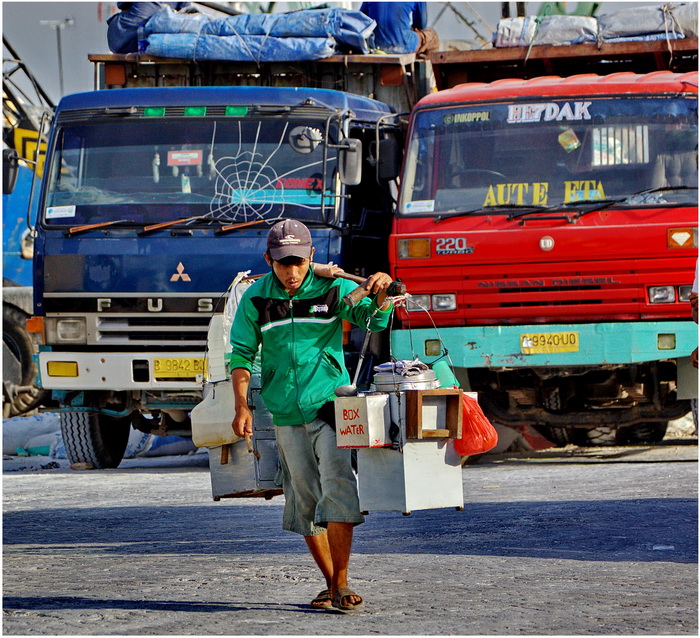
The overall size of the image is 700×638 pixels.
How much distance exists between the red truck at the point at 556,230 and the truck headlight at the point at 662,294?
0.01 m

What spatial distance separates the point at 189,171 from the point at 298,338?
19.9 feet

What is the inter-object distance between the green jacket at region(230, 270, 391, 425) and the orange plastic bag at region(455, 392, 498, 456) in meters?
0.52

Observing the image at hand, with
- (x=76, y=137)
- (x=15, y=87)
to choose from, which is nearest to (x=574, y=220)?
(x=76, y=137)

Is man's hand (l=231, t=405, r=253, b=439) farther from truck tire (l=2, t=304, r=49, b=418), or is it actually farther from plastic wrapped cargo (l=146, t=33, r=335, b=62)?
truck tire (l=2, t=304, r=49, b=418)

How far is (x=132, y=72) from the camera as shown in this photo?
44.2 feet

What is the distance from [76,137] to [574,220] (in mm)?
4350

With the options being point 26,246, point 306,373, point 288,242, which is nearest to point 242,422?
point 306,373

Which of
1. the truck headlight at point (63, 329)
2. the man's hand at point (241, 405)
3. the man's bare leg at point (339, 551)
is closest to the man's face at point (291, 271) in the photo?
the man's hand at point (241, 405)

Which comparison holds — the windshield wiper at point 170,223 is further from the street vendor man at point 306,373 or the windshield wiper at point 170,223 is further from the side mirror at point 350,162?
the street vendor man at point 306,373

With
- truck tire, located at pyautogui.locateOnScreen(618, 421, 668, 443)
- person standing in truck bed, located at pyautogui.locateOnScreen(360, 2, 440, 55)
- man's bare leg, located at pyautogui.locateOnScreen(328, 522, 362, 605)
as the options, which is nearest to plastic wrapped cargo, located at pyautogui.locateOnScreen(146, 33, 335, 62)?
person standing in truck bed, located at pyautogui.locateOnScreen(360, 2, 440, 55)

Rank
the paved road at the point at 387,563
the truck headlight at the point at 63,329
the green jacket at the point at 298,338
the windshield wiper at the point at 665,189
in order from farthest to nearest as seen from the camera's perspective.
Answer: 1. the truck headlight at the point at 63,329
2. the windshield wiper at the point at 665,189
3. the green jacket at the point at 298,338
4. the paved road at the point at 387,563

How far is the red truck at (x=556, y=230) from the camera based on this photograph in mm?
10781

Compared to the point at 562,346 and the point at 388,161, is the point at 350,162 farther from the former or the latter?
the point at 562,346

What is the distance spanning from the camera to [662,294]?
35.3ft
